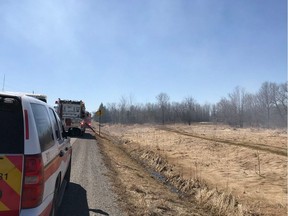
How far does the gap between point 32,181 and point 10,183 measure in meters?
0.23

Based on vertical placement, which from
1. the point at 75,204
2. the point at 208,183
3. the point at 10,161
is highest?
the point at 10,161

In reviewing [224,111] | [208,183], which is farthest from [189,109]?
[208,183]

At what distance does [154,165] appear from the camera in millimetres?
18688

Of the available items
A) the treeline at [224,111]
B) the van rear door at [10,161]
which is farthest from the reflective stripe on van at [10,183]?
the treeline at [224,111]

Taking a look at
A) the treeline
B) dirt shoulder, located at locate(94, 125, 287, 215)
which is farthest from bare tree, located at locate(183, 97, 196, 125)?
dirt shoulder, located at locate(94, 125, 287, 215)

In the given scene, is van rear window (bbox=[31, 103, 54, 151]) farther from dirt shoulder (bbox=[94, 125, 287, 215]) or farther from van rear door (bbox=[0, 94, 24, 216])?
dirt shoulder (bbox=[94, 125, 287, 215])

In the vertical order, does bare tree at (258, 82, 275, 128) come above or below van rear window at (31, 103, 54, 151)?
above

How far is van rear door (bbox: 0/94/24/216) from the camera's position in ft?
12.5

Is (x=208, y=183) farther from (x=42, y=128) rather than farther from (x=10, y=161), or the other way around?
(x=10, y=161)

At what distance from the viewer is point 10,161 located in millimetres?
3803

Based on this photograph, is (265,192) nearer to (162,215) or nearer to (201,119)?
(162,215)

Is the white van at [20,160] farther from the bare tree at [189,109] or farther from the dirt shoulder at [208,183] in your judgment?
the bare tree at [189,109]

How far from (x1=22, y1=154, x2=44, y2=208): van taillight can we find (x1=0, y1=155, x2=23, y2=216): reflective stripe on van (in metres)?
0.06

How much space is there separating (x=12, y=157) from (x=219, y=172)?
45.7 ft
